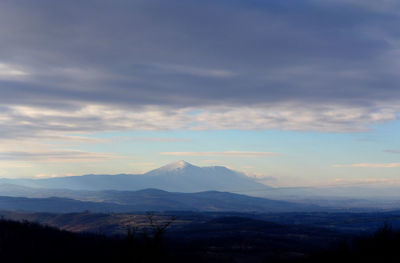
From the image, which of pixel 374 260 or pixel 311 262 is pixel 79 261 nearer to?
pixel 311 262

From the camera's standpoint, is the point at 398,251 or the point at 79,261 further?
the point at 79,261

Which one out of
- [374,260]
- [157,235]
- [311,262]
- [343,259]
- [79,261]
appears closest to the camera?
[157,235]

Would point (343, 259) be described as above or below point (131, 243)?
below

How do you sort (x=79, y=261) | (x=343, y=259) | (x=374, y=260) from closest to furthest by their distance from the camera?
(x=374, y=260) < (x=343, y=259) < (x=79, y=261)

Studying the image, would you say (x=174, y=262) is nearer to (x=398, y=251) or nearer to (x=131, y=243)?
(x=398, y=251)

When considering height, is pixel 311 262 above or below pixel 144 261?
below

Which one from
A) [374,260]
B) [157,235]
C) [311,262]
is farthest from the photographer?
[311,262]

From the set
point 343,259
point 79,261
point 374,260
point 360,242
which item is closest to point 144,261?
point 374,260

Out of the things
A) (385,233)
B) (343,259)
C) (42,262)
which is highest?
(385,233)

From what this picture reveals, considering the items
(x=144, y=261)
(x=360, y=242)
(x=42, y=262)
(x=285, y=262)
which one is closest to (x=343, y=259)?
(x=360, y=242)
